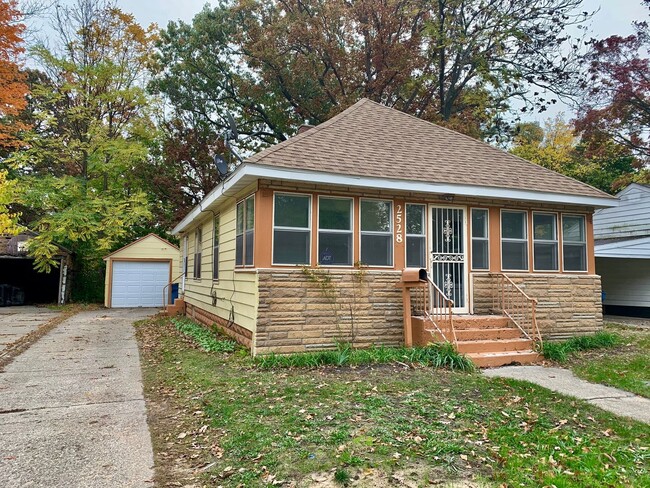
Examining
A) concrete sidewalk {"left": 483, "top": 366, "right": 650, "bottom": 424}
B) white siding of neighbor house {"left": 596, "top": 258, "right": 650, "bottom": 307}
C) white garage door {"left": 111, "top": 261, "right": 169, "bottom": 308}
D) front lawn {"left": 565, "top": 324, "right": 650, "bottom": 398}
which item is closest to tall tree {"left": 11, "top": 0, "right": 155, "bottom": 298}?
white garage door {"left": 111, "top": 261, "right": 169, "bottom": 308}

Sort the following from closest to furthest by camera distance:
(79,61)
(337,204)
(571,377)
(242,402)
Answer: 1. (242,402)
2. (571,377)
3. (337,204)
4. (79,61)

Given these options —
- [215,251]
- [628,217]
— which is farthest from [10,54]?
[628,217]

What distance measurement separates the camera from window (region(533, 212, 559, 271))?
8.98 meters

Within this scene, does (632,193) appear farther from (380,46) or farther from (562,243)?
(380,46)

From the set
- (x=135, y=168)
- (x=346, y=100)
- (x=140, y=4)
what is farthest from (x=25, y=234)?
(x=346, y=100)

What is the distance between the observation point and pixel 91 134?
63.5 feet

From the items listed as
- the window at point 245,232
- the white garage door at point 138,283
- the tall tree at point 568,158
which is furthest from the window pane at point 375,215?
the tall tree at point 568,158

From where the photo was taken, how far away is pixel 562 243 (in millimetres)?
9180

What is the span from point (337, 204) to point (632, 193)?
43.8 ft

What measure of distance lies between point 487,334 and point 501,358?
22.5 inches

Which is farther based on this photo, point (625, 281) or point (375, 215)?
point (625, 281)

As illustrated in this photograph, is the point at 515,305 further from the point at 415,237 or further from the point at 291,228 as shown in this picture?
the point at 291,228

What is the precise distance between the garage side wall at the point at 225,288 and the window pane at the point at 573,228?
6.57 metres

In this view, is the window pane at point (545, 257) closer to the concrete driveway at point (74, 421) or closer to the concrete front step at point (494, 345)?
the concrete front step at point (494, 345)
